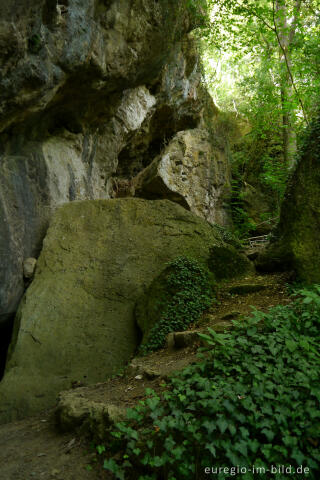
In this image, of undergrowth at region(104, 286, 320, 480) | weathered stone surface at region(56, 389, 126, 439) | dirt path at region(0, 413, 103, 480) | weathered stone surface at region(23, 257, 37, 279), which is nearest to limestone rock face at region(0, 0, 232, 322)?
weathered stone surface at region(23, 257, 37, 279)

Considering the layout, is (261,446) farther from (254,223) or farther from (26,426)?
(254,223)

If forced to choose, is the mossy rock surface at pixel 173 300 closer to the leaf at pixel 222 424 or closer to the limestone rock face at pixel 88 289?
the limestone rock face at pixel 88 289

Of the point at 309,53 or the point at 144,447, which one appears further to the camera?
the point at 309,53

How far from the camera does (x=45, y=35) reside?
542cm

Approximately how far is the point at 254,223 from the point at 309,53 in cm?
566

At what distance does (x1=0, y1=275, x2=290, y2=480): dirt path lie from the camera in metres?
2.70

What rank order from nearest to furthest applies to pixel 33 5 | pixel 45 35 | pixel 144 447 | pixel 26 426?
1. pixel 144 447
2. pixel 26 426
3. pixel 33 5
4. pixel 45 35

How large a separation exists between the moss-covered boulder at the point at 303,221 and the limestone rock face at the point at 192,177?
521 centimetres

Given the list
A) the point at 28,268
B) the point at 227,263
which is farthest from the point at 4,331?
the point at 227,263

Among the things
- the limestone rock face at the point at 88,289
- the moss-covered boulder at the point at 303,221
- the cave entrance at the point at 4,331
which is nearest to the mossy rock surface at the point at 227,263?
the limestone rock face at the point at 88,289

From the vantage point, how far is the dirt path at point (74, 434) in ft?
8.85

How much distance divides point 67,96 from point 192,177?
5.29 metres

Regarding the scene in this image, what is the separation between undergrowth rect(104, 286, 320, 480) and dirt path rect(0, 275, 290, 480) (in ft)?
1.11

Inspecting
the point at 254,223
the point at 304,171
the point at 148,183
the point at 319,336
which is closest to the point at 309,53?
the point at 254,223
